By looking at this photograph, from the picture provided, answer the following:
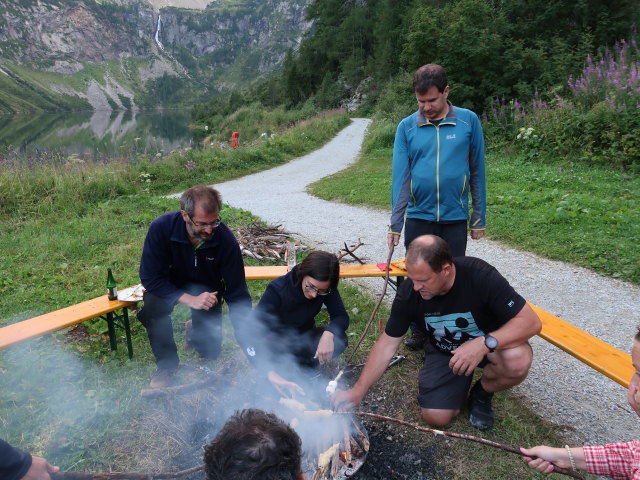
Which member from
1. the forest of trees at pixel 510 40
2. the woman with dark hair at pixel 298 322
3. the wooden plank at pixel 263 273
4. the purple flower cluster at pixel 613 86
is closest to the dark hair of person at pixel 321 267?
the woman with dark hair at pixel 298 322

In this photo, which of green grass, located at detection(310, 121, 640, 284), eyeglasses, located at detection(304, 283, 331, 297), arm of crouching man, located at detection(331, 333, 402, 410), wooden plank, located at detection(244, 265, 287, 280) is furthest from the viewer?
green grass, located at detection(310, 121, 640, 284)

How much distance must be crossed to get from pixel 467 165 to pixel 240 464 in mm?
Answer: 2602

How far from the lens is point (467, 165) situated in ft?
10.0

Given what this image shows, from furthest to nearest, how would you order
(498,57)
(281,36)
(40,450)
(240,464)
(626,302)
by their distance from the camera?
(281,36)
(498,57)
(626,302)
(40,450)
(240,464)

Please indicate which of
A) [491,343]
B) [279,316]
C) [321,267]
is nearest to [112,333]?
[279,316]

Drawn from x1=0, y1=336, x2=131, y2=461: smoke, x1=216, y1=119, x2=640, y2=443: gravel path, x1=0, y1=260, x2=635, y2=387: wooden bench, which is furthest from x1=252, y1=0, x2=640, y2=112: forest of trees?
x1=0, y1=336, x2=131, y2=461: smoke

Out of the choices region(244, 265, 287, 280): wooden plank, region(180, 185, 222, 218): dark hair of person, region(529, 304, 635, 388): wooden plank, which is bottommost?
region(244, 265, 287, 280): wooden plank

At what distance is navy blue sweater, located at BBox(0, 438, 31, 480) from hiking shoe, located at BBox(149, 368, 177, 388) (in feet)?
4.28

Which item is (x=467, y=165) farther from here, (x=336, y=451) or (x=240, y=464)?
(x=240, y=464)

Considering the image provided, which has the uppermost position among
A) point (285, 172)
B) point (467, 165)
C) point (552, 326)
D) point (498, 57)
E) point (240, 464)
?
point (498, 57)

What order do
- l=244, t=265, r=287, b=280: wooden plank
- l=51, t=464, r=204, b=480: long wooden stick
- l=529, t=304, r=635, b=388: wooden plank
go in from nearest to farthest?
l=51, t=464, r=204, b=480: long wooden stick, l=529, t=304, r=635, b=388: wooden plank, l=244, t=265, r=287, b=280: wooden plank

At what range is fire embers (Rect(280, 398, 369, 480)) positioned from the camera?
2.14m

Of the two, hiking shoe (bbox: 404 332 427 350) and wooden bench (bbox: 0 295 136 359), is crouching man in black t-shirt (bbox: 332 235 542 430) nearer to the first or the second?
hiking shoe (bbox: 404 332 427 350)

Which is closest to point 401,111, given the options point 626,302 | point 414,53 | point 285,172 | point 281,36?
point 414,53
